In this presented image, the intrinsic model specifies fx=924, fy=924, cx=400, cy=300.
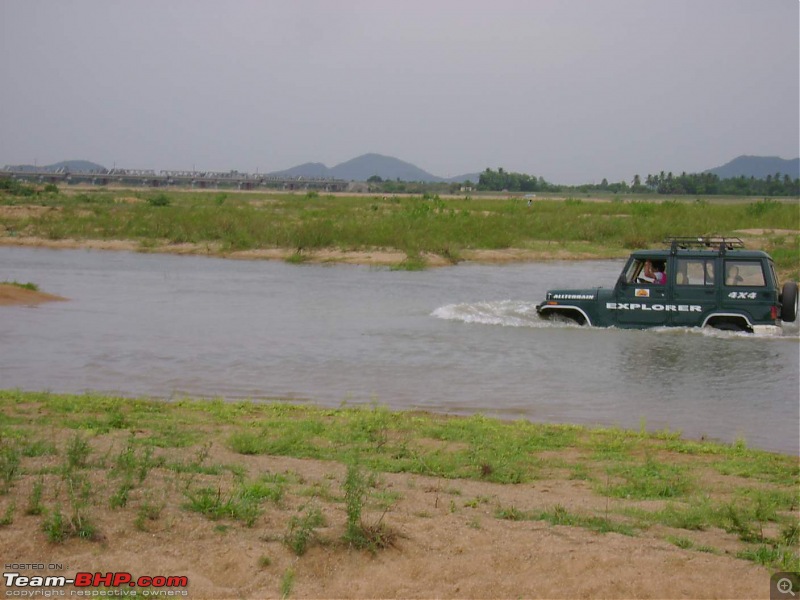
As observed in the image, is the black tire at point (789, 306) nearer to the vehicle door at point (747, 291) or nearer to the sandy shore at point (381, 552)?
the vehicle door at point (747, 291)

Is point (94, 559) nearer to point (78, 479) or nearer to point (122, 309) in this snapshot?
point (78, 479)

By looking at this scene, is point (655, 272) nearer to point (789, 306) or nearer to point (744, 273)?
point (744, 273)

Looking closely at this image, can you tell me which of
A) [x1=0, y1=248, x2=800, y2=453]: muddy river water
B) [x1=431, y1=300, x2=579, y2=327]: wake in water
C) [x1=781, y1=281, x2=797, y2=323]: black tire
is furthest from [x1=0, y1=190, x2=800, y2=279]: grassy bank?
[x1=781, y1=281, x2=797, y2=323]: black tire

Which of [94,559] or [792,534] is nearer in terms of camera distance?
[94,559]

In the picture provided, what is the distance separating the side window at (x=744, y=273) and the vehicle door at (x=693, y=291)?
0.25 metres

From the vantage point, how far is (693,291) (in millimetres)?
16953

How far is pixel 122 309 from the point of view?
20.7 metres

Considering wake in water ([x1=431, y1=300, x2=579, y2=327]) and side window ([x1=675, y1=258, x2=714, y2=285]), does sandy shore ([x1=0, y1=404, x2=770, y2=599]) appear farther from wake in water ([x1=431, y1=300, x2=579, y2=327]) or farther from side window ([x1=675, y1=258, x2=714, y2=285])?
wake in water ([x1=431, y1=300, x2=579, y2=327])

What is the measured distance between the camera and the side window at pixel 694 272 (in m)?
16.7

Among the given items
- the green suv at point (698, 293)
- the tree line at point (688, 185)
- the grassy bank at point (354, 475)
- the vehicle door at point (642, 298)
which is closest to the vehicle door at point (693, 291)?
the green suv at point (698, 293)

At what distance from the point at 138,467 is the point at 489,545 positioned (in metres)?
2.77

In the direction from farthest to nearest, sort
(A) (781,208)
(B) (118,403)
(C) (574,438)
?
(A) (781,208)
(B) (118,403)
(C) (574,438)

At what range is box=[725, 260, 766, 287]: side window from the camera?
16516 mm

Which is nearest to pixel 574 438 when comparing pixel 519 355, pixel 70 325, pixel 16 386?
pixel 519 355
